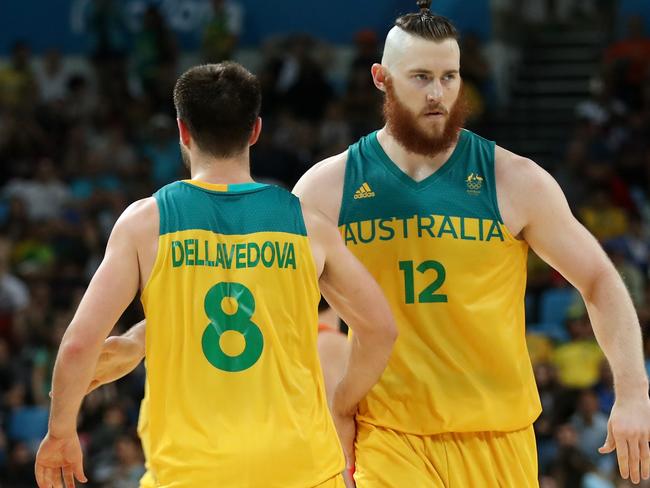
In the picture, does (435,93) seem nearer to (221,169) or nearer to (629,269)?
(221,169)

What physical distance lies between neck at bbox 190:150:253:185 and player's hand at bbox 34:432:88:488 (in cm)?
98

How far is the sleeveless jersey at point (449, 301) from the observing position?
5262 mm

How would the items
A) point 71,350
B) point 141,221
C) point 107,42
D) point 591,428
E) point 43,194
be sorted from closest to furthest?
1. point 71,350
2. point 141,221
3. point 591,428
4. point 43,194
5. point 107,42

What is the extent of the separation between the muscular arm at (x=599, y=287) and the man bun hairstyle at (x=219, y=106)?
53.0 inches

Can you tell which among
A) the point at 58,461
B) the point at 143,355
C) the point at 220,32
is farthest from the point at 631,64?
the point at 58,461

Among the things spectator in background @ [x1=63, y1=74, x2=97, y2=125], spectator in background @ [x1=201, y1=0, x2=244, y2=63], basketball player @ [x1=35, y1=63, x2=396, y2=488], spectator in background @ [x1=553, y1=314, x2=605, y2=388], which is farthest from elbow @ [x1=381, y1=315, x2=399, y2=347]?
spectator in background @ [x1=63, y1=74, x2=97, y2=125]

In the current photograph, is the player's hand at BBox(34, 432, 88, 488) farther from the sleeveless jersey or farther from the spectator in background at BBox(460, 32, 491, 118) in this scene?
the spectator in background at BBox(460, 32, 491, 118)

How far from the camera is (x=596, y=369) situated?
12.8 metres

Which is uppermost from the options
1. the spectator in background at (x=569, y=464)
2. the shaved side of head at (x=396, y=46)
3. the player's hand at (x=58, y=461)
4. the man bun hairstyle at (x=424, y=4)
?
the man bun hairstyle at (x=424, y=4)

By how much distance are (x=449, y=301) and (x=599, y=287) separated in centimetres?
60

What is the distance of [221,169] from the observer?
14.6ft

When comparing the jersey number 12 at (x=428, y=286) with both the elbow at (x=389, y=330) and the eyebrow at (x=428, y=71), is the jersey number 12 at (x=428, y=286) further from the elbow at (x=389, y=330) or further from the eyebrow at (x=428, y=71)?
the eyebrow at (x=428, y=71)

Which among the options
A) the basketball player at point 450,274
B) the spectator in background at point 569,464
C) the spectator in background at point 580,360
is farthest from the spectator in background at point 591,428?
the basketball player at point 450,274

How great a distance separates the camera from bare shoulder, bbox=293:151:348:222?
17.9ft
